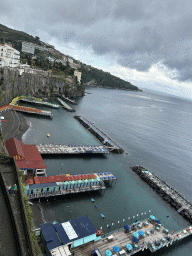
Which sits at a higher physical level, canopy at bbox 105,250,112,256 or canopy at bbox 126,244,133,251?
canopy at bbox 105,250,112,256

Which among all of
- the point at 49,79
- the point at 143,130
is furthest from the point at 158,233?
the point at 49,79

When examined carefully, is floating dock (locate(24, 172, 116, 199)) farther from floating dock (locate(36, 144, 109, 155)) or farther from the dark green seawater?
floating dock (locate(36, 144, 109, 155))

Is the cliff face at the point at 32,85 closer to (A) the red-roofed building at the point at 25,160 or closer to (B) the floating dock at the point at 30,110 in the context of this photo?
(B) the floating dock at the point at 30,110

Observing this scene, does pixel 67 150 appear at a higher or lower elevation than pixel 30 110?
lower

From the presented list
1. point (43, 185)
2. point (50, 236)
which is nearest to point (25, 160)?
point (43, 185)

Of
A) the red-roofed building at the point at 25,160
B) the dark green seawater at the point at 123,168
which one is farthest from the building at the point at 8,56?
the red-roofed building at the point at 25,160

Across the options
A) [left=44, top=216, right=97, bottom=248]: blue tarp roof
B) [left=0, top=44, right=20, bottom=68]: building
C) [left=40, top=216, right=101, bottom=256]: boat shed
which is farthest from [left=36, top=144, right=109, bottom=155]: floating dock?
[left=0, top=44, right=20, bottom=68]: building

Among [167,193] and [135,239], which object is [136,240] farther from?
[167,193]
